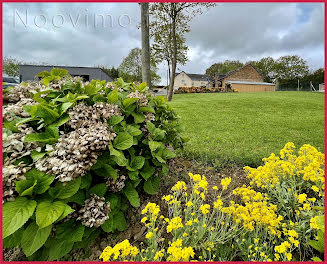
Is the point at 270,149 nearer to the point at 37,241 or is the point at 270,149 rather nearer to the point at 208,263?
the point at 208,263

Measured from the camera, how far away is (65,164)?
1.21 metres

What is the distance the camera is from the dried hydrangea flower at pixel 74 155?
121cm

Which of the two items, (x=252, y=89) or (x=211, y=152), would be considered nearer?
(x=211, y=152)

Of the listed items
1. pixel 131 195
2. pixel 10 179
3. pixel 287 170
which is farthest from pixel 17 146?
pixel 287 170

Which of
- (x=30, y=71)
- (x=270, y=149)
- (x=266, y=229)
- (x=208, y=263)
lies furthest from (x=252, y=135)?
(x=30, y=71)

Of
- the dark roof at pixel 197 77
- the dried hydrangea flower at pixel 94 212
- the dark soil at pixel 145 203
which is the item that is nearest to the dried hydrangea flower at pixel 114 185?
the dried hydrangea flower at pixel 94 212

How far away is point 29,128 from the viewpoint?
1.43m

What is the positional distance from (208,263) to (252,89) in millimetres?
41775

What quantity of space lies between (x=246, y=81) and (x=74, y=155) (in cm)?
4438

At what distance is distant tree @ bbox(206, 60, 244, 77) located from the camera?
199 feet

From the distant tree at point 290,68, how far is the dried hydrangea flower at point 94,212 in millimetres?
55189

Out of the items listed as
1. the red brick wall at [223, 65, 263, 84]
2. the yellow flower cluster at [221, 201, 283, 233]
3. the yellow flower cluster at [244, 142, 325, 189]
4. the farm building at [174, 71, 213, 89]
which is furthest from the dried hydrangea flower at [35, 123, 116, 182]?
the farm building at [174, 71, 213, 89]

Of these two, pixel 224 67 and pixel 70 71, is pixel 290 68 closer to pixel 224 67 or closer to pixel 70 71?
pixel 224 67

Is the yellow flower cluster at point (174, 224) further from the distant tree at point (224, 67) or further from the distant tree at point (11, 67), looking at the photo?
the distant tree at point (224, 67)
